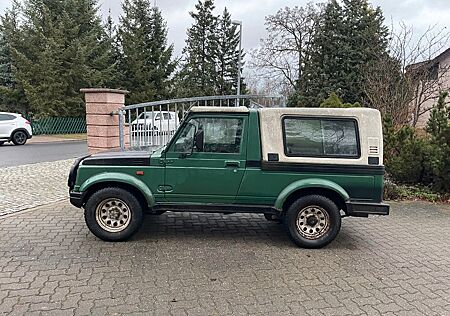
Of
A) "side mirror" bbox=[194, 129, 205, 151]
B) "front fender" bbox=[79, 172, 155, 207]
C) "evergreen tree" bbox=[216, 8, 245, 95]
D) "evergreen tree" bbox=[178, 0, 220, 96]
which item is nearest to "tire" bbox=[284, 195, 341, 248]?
"side mirror" bbox=[194, 129, 205, 151]

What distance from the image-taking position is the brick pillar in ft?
26.5

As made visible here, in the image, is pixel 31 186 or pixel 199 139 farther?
pixel 31 186

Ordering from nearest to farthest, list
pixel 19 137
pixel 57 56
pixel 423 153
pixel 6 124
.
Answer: pixel 423 153 → pixel 6 124 → pixel 19 137 → pixel 57 56

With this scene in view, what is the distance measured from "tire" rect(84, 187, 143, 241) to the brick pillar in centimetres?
344

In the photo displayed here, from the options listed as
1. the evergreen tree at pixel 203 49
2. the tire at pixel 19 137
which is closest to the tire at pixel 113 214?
the tire at pixel 19 137

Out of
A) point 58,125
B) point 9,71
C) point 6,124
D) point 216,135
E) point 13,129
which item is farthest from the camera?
point 9,71

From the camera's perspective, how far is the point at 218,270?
13.5 ft

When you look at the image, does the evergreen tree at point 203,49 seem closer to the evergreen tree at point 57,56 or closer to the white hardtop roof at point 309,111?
the evergreen tree at point 57,56

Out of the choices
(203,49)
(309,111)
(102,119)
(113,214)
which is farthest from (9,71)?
(309,111)

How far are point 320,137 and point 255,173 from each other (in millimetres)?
947

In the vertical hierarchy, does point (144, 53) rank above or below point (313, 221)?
above

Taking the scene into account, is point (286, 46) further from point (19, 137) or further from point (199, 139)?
point (199, 139)

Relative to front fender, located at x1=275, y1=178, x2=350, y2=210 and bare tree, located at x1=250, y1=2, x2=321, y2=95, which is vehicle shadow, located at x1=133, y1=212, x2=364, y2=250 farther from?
bare tree, located at x1=250, y1=2, x2=321, y2=95

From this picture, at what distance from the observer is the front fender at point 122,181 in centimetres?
474
